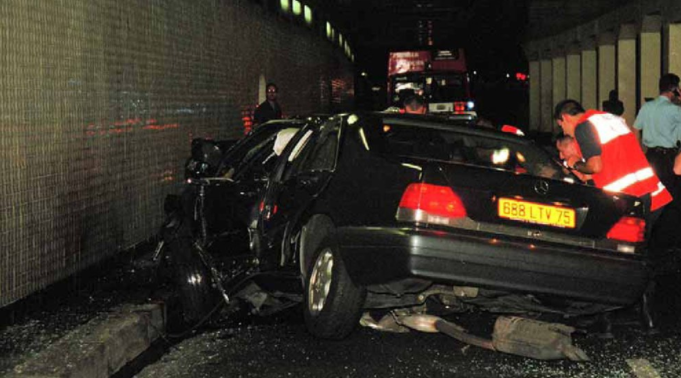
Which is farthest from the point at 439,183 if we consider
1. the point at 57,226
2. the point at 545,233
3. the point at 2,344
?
the point at 57,226

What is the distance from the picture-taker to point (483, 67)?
77438 millimetres

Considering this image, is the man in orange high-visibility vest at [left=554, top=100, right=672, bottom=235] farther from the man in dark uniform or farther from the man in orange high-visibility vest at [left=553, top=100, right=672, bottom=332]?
the man in dark uniform

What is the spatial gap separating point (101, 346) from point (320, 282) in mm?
1387

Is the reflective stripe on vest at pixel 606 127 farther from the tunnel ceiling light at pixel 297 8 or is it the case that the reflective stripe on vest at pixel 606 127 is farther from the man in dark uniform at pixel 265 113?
the tunnel ceiling light at pixel 297 8

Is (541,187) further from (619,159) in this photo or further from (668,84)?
(668,84)

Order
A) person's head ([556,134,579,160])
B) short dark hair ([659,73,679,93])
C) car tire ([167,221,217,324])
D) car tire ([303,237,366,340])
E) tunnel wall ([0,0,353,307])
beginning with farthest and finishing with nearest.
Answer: short dark hair ([659,73,679,93])
person's head ([556,134,579,160])
car tire ([167,221,217,324])
tunnel wall ([0,0,353,307])
car tire ([303,237,366,340])

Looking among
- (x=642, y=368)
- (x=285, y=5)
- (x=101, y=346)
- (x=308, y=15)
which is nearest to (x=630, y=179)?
(x=642, y=368)

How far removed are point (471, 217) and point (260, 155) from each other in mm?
3359

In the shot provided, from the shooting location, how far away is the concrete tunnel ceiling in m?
40.3

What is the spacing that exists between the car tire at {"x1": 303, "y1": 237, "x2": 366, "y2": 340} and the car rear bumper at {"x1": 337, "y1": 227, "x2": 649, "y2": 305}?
0.43 feet

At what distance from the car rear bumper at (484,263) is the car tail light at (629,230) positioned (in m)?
0.12

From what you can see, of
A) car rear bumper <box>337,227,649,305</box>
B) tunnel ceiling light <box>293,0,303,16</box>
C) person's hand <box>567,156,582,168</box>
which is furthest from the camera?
tunnel ceiling light <box>293,0,303,16</box>

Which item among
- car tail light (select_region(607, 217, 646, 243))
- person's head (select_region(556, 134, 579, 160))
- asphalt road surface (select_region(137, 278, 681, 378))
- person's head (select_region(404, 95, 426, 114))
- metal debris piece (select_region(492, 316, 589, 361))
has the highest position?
person's head (select_region(404, 95, 426, 114))

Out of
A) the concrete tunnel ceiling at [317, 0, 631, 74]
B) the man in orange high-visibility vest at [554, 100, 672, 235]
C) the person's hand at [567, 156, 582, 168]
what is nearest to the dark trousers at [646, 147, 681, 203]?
the person's hand at [567, 156, 582, 168]
